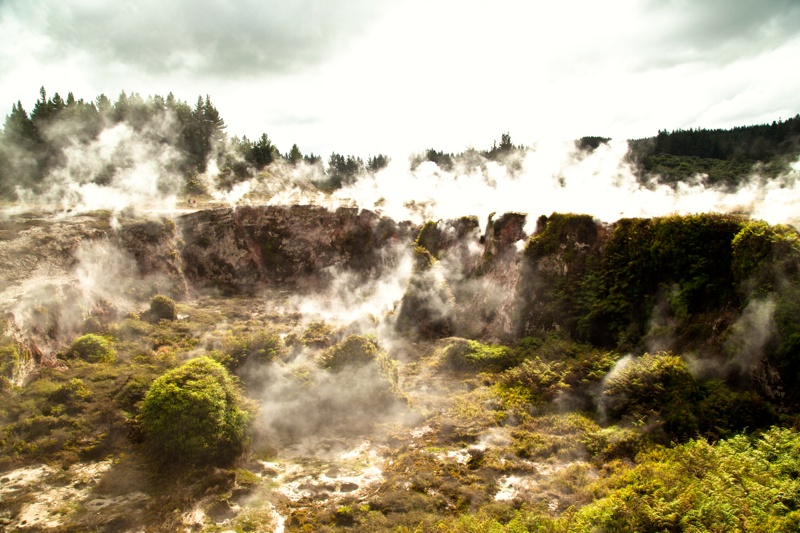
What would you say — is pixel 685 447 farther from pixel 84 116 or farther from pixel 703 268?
pixel 84 116

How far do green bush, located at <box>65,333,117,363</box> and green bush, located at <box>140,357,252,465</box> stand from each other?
7.36 meters

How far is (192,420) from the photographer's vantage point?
9977 mm

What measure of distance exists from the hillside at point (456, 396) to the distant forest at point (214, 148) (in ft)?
75.6

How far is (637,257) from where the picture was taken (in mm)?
13516

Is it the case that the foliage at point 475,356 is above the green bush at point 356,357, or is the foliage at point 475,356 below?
below

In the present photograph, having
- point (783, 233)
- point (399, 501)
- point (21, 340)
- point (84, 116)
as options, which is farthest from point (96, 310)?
point (84, 116)

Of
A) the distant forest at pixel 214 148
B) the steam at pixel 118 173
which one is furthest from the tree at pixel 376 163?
the steam at pixel 118 173

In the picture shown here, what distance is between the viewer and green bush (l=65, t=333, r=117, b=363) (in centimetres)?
1614

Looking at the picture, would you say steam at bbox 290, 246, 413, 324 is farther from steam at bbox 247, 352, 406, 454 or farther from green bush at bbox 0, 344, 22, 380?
green bush at bbox 0, 344, 22, 380

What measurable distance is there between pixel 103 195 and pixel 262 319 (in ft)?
57.2

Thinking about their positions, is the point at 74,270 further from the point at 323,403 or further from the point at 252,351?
the point at 323,403

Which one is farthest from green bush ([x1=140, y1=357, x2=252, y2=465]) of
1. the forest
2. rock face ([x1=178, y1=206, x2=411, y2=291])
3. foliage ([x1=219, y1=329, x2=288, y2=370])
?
rock face ([x1=178, y1=206, x2=411, y2=291])

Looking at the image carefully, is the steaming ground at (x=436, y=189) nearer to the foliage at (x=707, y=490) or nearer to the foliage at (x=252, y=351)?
the foliage at (x=707, y=490)

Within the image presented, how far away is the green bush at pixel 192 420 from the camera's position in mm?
9930
